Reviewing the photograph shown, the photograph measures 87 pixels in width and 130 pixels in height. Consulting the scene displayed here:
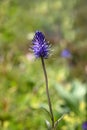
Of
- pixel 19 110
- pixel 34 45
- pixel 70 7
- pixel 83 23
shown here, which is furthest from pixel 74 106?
pixel 70 7

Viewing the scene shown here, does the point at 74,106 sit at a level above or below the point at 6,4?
below

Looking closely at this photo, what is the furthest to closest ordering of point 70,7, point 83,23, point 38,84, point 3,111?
point 70,7, point 83,23, point 38,84, point 3,111

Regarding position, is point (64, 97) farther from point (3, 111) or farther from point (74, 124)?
point (3, 111)

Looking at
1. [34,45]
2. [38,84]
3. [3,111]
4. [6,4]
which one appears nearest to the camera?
[34,45]

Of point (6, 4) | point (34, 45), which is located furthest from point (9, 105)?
point (34, 45)

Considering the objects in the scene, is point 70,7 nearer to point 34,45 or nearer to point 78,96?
point 78,96

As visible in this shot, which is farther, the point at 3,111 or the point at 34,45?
the point at 3,111

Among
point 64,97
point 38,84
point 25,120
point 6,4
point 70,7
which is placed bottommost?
point 25,120
